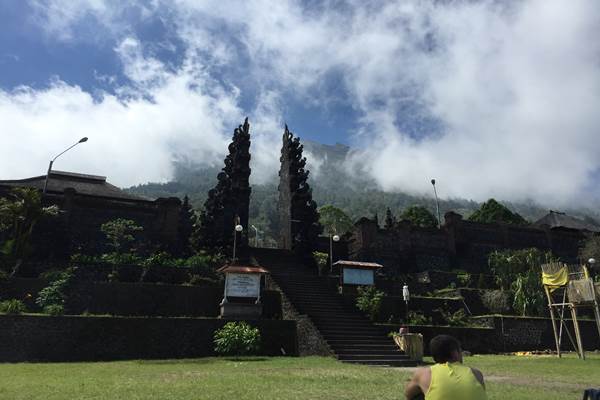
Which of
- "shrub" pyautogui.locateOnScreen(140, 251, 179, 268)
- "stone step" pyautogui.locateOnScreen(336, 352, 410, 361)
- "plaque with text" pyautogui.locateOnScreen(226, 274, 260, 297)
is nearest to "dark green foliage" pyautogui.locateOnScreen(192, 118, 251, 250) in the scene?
"shrub" pyautogui.locateOnScreen(140, 251, 179, 268)

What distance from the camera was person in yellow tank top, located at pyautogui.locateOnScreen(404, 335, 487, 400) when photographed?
369 cm

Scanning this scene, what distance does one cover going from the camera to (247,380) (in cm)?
1017

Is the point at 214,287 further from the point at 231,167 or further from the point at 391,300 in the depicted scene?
the point at 231,167

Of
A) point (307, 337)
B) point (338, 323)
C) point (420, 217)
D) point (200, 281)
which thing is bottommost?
point (307, 337)

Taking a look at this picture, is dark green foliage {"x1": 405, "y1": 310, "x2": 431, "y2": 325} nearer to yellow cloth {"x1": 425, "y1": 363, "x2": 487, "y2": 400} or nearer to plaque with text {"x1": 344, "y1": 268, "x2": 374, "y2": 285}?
plaque with text {"x1": 344, "y1": 268, "x2": 374, "y2": 285}

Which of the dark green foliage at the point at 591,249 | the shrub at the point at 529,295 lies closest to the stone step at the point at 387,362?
the shrub at the point at 529,295

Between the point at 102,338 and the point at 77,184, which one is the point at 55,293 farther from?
the point at 77,184

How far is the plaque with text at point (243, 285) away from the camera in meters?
18.6

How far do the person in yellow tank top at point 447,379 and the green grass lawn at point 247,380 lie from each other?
4690mm

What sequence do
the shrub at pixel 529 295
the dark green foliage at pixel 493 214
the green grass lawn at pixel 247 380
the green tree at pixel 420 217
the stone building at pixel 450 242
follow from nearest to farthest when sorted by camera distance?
the green grass lawn at pixel 247 380 → the shrub at pixel 529 295 → the stone building at pixel 450 242 → the dark green foliage at pixel 493 214 → the green tree at pixel 420 217

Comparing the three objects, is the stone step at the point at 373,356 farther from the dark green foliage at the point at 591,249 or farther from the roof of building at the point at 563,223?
the roof of building at the point at 563,223

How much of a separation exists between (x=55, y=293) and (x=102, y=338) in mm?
4190

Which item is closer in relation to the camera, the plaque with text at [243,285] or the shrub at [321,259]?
the plaque with text at [243,285]

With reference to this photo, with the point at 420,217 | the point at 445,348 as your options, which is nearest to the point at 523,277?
the point at 445,348
